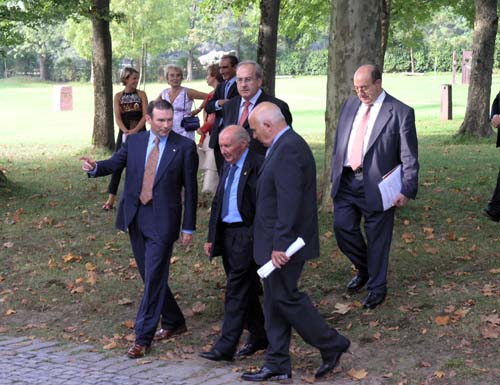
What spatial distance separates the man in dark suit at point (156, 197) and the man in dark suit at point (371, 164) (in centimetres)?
145

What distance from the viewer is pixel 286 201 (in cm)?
660

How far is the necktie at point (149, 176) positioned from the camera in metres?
7.71

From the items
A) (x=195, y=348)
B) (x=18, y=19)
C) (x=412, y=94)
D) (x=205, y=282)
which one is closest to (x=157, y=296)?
(x=195, y=348)

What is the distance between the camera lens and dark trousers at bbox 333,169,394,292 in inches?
329

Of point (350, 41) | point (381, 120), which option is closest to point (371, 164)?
point (381, 120)

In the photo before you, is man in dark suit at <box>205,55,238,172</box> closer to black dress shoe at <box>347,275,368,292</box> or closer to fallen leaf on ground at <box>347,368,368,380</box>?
black dress shoe at <box>347,275,368,292</box>

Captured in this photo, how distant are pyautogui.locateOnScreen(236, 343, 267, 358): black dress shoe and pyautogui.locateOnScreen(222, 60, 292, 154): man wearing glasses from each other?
178 centimetres

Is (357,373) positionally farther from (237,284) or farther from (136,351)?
(136,351)

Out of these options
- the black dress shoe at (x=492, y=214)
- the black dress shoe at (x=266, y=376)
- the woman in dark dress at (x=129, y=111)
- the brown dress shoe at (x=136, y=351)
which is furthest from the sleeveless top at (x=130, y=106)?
the black dress shoe at (x=266, y=376)

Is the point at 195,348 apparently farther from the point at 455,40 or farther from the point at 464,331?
the point at 455,40

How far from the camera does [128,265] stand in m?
10.8

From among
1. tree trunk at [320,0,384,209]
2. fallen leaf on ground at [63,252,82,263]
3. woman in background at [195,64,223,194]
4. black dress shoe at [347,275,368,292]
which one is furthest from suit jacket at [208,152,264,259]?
woman in background at [195,64,223,194]

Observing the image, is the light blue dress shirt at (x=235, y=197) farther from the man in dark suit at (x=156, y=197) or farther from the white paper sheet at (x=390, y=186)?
the white paper sheet at (x=390, y=186)

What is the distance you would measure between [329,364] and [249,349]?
0.94 meters
